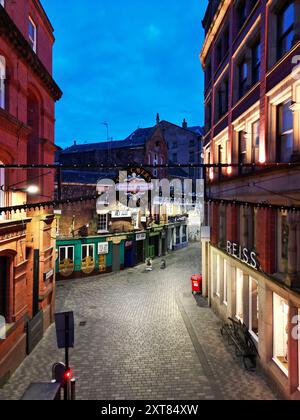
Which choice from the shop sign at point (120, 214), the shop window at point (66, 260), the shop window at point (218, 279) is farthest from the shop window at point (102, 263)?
the shop window at point (218, 279)

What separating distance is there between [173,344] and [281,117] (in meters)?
9.96

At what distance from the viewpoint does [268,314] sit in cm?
1066

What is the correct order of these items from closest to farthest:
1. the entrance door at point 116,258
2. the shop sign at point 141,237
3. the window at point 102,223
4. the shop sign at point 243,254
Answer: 1. the shop sign at point 243,254
2. the window at point 102,223
3. the entrance door at point 116,258
4. the shop sign at point 141,237

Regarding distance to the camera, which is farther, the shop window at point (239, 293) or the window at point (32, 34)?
the shop window at point (239, 293)

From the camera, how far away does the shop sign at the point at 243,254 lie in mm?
11680

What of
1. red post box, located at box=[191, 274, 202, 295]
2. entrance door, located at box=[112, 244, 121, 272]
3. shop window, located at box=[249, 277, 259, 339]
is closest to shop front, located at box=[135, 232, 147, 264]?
entrance door, located at box=[112, 244, 121, 272]

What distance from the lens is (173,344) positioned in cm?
1315

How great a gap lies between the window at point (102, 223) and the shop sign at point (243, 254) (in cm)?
1522

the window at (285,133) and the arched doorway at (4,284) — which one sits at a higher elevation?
the window at (285,133)

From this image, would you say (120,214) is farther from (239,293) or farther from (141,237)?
(239,293)

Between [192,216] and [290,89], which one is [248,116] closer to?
[290,89]

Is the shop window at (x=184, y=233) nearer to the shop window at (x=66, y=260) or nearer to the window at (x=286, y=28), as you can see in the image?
the shop window at (x=66, y=260)

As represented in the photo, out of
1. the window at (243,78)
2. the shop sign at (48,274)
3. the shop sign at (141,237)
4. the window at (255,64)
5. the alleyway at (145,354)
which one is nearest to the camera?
the alleyway at (145,354)

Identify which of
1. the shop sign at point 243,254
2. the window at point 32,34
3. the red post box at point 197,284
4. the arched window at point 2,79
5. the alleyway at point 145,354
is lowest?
the alleyway at point 145,354
